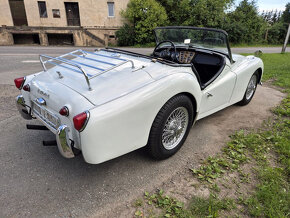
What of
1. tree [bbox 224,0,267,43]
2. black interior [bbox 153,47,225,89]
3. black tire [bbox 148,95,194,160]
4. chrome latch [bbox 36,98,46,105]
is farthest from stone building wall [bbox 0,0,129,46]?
black tire [bbox 148,95,194,160]

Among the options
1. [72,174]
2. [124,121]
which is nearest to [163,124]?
[124,121]

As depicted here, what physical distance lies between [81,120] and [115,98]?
14.7 inches

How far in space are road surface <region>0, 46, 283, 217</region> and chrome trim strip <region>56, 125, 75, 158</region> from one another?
17.8 inches

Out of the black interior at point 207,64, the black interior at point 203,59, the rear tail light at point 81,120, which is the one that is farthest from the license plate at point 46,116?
the black interior at point 207,64

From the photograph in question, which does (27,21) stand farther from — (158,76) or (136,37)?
(158,76)

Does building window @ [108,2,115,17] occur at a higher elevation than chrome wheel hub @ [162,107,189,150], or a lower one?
higher

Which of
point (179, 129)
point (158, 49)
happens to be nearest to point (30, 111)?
point (179, 129)

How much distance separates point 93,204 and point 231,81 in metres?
2.61

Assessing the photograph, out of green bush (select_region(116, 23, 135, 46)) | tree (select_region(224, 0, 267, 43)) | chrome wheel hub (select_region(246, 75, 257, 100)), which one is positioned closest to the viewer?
chrome wheel hub (select_region(246, 75, 257, 100))

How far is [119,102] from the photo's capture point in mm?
1853

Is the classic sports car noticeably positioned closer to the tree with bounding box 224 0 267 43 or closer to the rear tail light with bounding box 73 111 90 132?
the rear tail light with bounding box 73 111 90 132

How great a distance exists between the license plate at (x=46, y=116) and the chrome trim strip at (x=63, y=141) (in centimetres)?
25

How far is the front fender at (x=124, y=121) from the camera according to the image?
1.73 meters

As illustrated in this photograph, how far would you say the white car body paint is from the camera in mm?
1772
